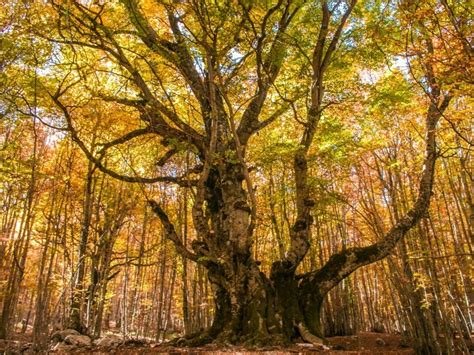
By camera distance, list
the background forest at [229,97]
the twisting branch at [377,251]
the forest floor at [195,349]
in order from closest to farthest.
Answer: the forest floor at [195,349] < the background forest at [229,97] < the twisting branch at [377,251]

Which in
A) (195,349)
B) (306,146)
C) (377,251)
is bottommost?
(195,349)

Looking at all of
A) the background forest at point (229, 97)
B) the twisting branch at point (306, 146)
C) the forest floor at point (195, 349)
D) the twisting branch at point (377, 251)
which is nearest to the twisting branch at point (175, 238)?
the background forest at point (229, 97)

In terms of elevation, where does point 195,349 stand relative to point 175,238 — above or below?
below

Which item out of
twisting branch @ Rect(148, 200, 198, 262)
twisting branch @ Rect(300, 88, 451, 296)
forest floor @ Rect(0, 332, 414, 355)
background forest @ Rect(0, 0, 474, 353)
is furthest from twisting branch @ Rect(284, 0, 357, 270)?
twisting branch @ Rect(148, 200, 198, 262)

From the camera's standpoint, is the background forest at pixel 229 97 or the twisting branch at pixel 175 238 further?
the twisting branch at pixel 175 238

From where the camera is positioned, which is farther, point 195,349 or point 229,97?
point 229,97

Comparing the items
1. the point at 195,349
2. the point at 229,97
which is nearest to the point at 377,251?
the point at 195,349

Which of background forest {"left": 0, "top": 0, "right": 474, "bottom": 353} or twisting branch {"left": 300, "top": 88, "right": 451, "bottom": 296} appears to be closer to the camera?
background forest {"left": 0, "top": 0, "right": 474, "bottom": 353}

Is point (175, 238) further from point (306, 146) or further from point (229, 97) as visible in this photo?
point (229, 97)

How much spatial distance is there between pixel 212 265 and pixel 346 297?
7.97 metres

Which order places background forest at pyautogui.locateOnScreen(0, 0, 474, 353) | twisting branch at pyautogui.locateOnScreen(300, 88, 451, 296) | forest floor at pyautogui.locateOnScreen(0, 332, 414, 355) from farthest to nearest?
twisting branch at pyautogui.locateOnScreen(300, 88, 451, 296) < background forest at pyautogui.locateOnScreen(0, 0, 474, 353) < forest floor at pyautogui.locateOnScreen(0, 332, 414, 355)

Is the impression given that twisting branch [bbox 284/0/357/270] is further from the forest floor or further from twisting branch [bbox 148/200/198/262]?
twisting branch [bbox 148/200/198/262]

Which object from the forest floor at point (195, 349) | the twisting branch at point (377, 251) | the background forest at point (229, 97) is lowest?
the forest floor at point (195, 349)

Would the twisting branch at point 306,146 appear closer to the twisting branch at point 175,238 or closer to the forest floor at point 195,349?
the forest floor at point 195,349
